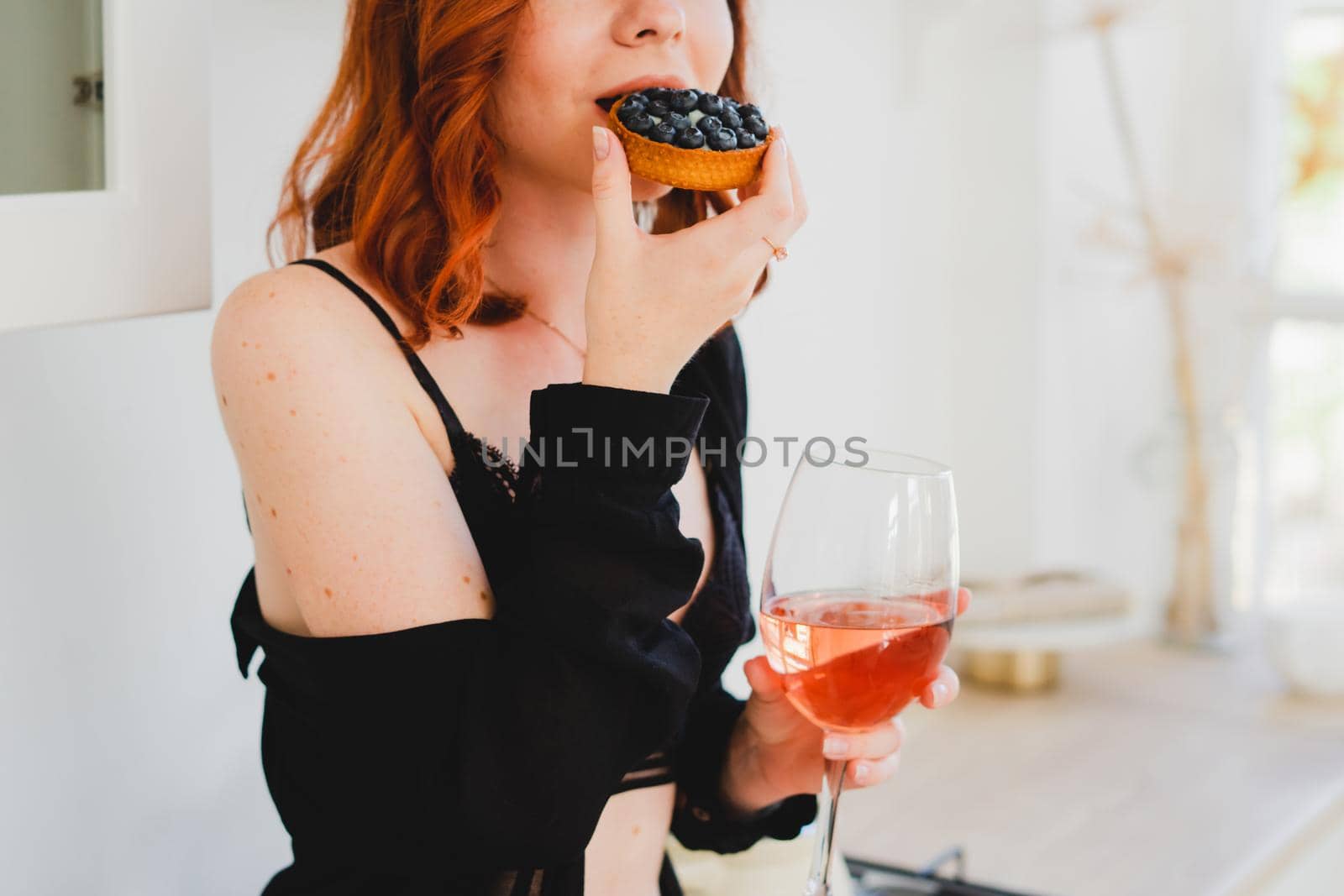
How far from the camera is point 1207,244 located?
290 cm

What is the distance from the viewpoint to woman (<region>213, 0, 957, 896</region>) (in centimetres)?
79

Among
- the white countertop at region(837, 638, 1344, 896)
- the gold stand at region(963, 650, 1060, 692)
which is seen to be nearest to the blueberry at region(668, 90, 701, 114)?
the white countertop at region(837, 638, 1344, 896)

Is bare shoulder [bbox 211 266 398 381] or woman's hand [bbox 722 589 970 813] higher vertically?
bare shoulder [bbox 211 266 398 381]

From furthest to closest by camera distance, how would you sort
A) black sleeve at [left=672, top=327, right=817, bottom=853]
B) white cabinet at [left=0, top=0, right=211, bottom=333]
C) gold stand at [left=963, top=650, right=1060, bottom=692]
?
gold stand at [left=963, top=650, right=1060, bottom=692] < black sleeve at [left=672, top=327, right=817, bottom=853] < white cabinet at [left=0, top=0, right=211, bottom=333]

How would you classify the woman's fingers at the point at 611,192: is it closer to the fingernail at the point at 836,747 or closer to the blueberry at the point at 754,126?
the blueberry at the point at 754,126

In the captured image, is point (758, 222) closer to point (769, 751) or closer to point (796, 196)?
point (796, 196)

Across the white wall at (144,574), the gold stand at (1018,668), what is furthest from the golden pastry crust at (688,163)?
the gold stand at (1018,668)

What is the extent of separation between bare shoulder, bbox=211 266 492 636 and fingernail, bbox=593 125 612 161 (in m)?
0.19

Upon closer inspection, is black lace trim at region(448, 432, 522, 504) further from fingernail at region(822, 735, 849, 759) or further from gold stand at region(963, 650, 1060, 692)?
gold stand at region(963, 650, 1060, 692)

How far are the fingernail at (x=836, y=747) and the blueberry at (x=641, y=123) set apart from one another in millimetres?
404

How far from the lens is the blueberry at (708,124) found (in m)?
0.89

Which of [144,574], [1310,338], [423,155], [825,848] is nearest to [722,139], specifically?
[423,155]

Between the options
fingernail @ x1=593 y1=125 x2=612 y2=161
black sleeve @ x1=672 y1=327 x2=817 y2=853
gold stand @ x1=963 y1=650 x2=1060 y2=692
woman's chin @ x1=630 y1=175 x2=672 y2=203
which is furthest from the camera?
gold stand @ x1=963 y1=650 x2=1060 y2=692

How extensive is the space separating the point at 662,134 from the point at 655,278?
10 centimetres
